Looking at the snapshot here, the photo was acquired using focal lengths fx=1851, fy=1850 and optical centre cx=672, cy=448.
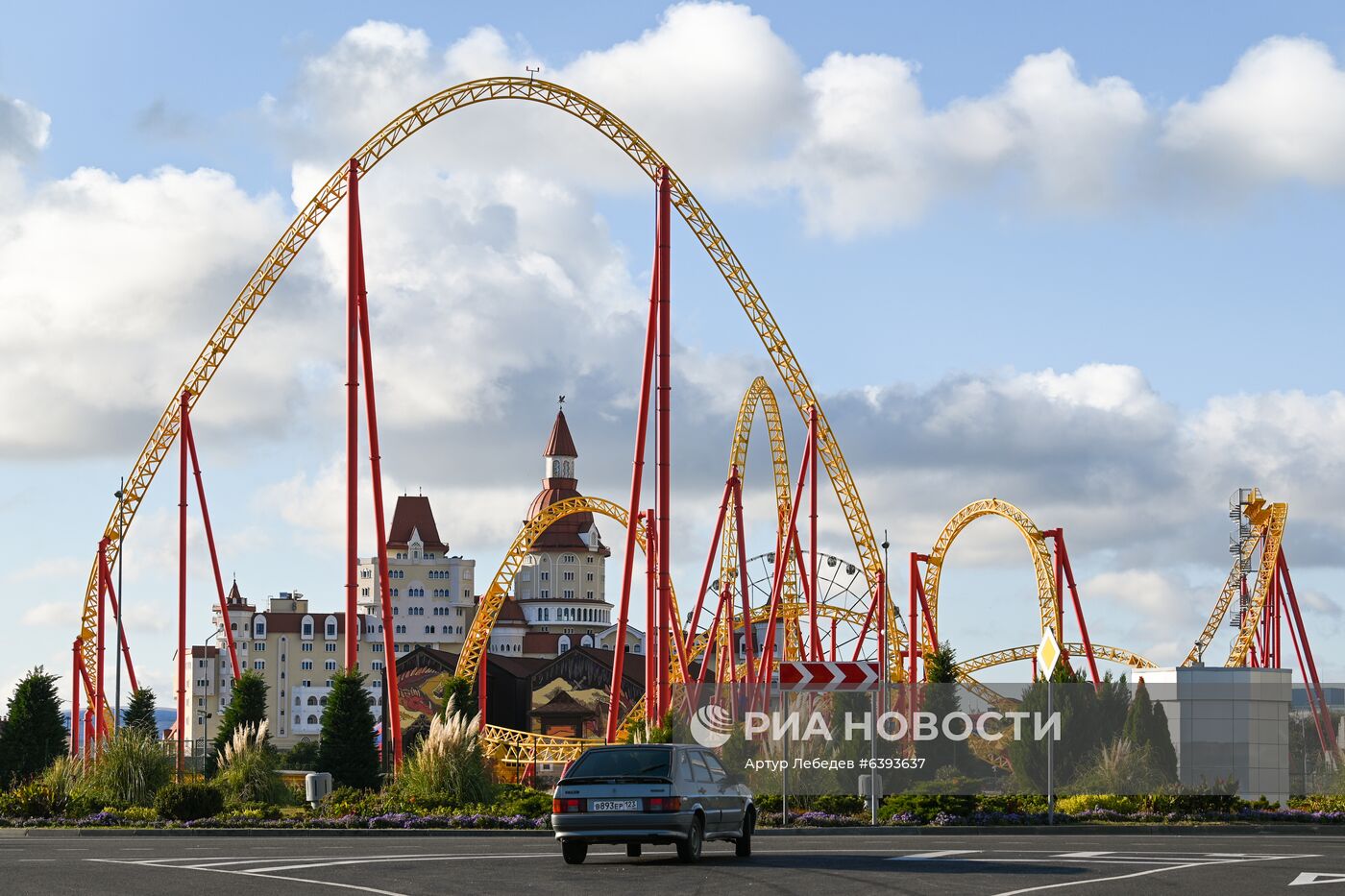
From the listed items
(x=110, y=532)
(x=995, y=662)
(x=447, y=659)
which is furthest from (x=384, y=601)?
(x=447, y=659)

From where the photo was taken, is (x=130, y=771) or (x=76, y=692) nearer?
(x=130, y=771)

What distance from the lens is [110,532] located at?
68.8 metres

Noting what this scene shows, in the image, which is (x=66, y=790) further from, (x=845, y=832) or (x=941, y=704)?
(x=941, y=704)

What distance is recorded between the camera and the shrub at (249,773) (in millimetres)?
38375

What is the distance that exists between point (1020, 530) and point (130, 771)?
4922cm

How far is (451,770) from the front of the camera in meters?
34.4

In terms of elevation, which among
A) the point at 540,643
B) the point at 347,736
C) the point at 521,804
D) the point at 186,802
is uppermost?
the point at 540,643

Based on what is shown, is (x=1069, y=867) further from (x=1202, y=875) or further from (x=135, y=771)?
(x=135, y=771)

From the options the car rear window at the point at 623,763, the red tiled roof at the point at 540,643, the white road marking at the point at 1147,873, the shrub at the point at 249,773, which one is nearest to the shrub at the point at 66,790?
the shrub at the point at 249,773

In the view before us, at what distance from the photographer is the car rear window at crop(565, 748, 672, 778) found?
21017 mm

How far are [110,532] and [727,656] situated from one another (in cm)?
2695

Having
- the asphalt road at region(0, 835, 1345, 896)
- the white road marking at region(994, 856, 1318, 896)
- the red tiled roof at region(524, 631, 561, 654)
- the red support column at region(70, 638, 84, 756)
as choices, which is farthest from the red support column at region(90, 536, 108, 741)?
the red tiled roof at region(524, 631, 561, 654)

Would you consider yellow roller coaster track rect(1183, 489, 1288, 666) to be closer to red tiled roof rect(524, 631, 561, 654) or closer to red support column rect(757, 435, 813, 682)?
red support column rect(757, 435, 813, 682)

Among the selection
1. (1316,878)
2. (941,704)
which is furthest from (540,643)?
(1316,878)
